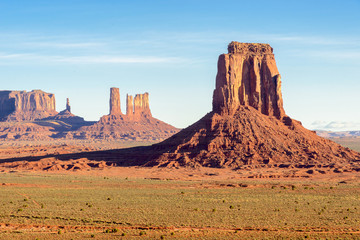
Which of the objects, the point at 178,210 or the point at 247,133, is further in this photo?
the point at 247,133

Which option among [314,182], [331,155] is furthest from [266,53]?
[314,182]

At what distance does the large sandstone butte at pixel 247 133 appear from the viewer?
10419cm

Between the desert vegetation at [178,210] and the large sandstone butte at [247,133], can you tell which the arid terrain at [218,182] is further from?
the large sandstone butte at [247,133]

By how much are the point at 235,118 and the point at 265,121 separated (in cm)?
634

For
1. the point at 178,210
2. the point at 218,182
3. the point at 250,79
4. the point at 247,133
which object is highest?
the point at 250,79

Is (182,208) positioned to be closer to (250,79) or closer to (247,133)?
(247,133)

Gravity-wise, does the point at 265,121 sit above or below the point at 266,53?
below

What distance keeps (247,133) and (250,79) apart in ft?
48.8

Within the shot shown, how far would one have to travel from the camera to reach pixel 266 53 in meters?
121

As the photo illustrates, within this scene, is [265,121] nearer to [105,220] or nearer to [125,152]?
[125,152]

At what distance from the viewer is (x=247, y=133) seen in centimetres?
10850

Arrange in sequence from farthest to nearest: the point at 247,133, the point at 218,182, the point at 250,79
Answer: the point at 250,79 < the point at 247,133 < the point at 218,182

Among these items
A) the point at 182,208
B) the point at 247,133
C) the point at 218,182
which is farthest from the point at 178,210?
the point at 247,133

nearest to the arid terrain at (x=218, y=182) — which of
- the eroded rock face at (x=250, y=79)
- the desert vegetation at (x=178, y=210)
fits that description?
the desert vegetation at (x=178, y=210)
